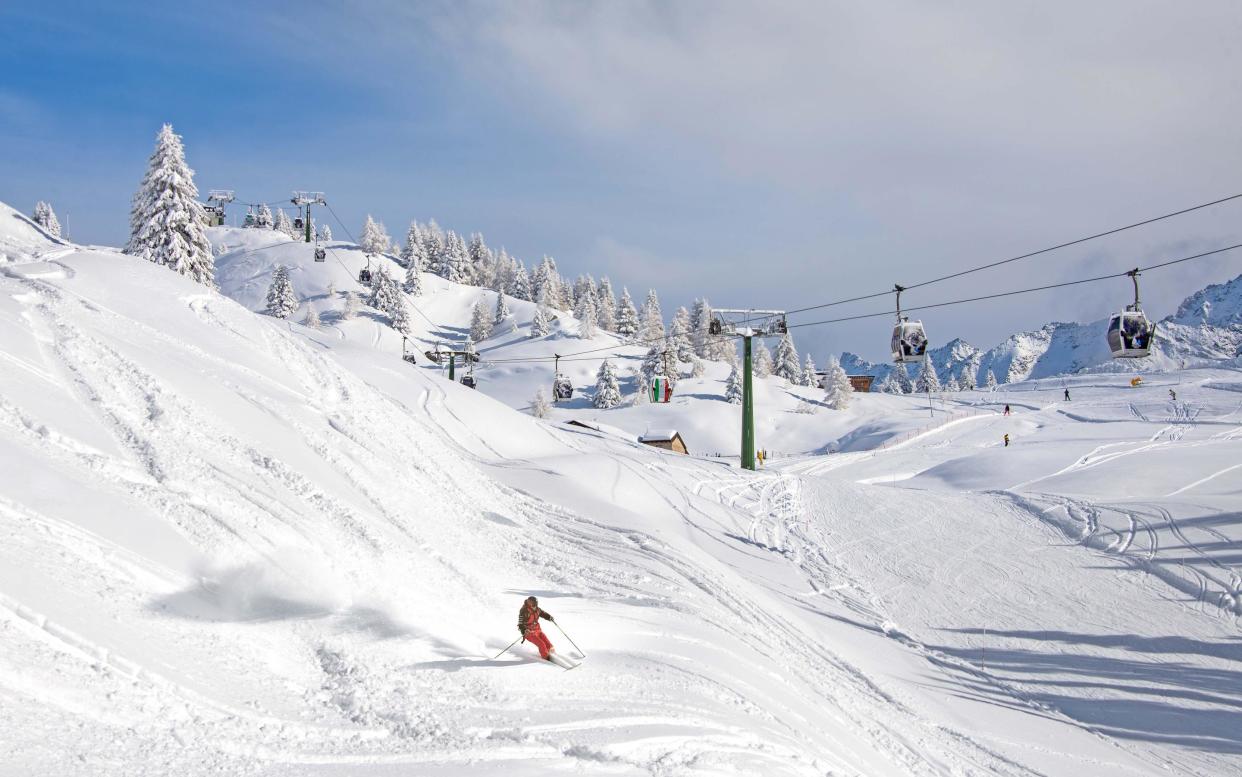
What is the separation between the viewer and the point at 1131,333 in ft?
74.9

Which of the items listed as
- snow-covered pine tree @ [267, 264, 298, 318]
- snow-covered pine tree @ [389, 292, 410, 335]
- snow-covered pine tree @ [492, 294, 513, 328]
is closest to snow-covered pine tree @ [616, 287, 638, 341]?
snow-covered pine tree @ [492, 294, 513, 328]

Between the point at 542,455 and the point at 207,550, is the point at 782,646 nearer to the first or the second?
the point at 207,550

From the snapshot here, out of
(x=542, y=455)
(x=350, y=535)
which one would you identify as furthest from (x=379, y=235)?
(x=350, y=535)

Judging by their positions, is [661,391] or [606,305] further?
[606,305]

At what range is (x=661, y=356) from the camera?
88000mm

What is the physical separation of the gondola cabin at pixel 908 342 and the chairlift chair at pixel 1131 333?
16.0ft

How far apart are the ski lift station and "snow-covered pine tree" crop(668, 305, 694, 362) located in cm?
2009

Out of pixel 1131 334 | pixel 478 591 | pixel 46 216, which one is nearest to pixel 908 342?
pixel 1131 334

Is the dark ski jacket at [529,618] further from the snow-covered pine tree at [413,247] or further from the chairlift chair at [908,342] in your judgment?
the snow-covered pine tree at [413,247]

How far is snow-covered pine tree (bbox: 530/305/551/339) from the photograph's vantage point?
379ft

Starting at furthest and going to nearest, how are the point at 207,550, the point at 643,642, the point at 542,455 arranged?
the point at 542,455 → the point at 643,642 → the point at 207,550

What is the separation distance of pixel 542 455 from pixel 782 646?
12.9 metres

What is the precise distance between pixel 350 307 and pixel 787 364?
58514 millimetres

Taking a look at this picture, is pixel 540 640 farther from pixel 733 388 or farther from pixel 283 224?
pixel 283 224
